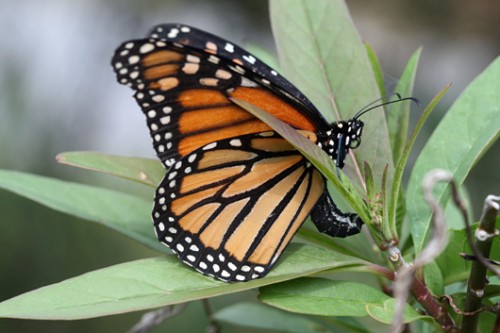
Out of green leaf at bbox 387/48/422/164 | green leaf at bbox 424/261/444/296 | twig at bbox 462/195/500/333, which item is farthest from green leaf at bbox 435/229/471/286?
green leaf at bbox 387/48/422/164

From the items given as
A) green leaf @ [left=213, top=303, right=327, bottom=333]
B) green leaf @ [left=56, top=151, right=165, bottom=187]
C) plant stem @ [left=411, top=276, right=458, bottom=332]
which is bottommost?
green leaf @ [left=213, top=303, right=327, bottom=333]

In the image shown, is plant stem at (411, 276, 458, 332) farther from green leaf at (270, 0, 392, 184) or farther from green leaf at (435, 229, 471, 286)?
green leaf at (270, 0, 392, 184)

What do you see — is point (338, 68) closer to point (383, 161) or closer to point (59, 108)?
point (383, 161)

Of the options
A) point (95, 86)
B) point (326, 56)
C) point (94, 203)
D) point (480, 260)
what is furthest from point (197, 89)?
point (95, 86)

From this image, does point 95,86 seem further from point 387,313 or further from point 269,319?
point 387,313

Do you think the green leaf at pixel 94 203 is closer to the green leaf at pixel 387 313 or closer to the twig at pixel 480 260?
the green leaf at pixel 387 313

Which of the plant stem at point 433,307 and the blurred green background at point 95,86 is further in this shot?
the blurred green background at point 95,86

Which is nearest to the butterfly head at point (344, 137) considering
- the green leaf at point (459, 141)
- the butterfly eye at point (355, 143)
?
the butterfly eye at point (355, 143)
